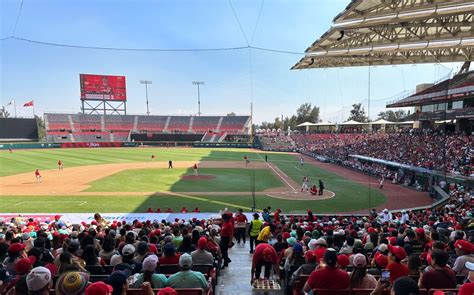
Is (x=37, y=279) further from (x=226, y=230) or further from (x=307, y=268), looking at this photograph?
(x=226, y=230)

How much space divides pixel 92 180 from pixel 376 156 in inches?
1271

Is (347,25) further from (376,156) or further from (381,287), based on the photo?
(376,156)

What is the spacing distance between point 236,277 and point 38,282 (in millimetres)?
4994

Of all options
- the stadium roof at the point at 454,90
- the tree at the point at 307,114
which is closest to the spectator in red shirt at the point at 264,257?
the stadium roof at the point at 454,90

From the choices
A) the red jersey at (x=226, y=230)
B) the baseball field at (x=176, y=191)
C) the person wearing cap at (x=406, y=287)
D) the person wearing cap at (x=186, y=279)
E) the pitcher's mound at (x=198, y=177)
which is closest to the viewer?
the person wearing cap at (x=406, y=287)

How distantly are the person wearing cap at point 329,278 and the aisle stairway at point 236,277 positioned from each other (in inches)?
102

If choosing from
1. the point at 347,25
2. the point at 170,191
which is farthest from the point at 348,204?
the point at 170,191

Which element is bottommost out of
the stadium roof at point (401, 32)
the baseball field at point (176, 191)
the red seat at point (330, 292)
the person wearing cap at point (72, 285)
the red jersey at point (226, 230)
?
the baseball field at point (176, 191)

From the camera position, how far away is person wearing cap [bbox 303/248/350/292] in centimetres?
392

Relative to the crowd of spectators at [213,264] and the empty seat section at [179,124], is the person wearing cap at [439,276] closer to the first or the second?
the crowd of spectators at [213,264]

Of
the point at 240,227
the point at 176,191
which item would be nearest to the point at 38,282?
the point at 240,227

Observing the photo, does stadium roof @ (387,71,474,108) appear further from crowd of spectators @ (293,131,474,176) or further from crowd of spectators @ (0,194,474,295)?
crowd of spectators @ (0,194,474,295)

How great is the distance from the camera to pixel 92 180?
27.3 m

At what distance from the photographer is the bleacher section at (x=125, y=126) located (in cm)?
8312
